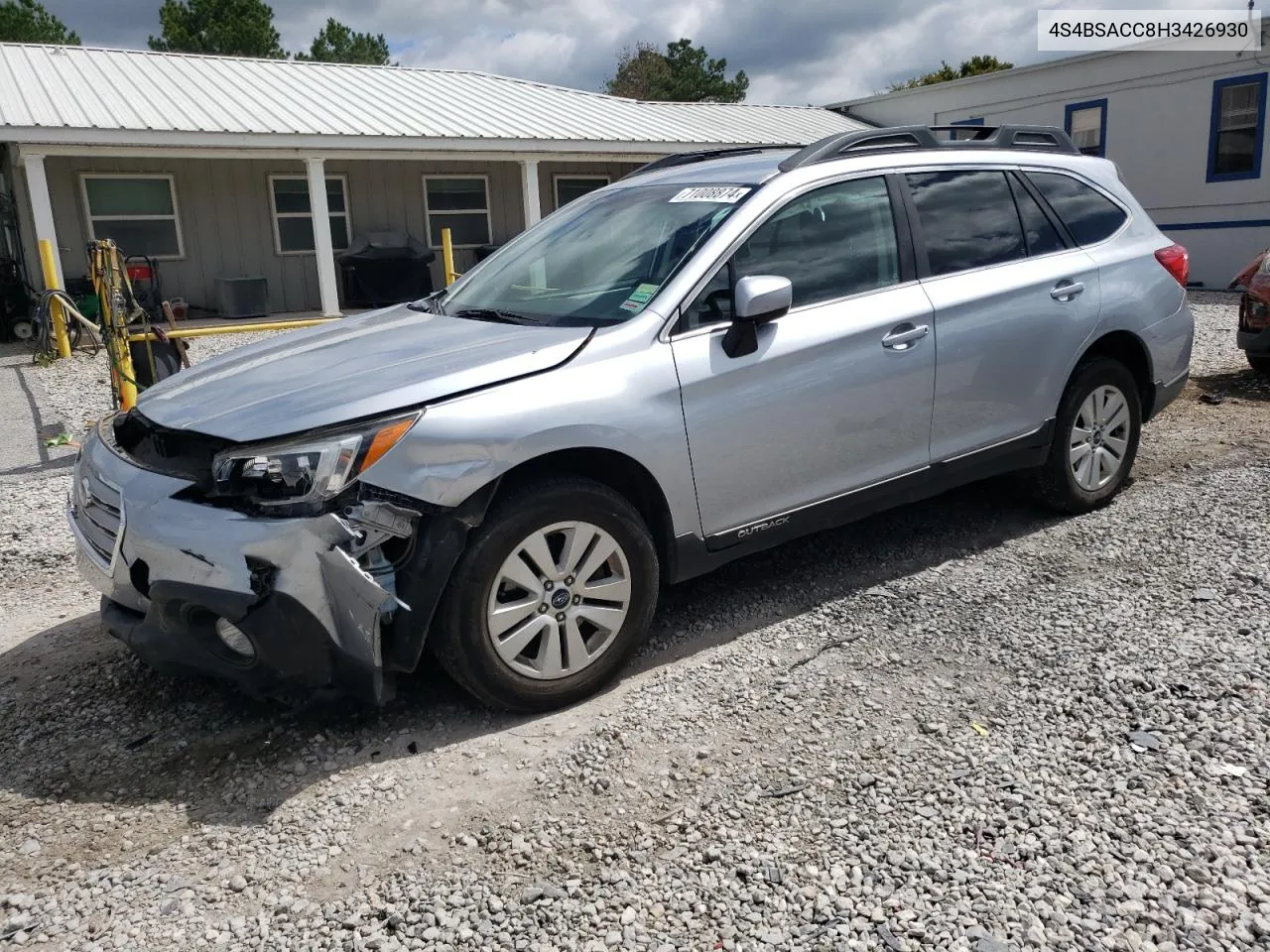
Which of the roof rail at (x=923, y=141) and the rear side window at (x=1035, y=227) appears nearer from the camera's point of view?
the roof rail at (x=923, y=141)

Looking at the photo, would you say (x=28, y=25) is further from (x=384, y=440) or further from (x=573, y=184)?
(x=384, y=440)

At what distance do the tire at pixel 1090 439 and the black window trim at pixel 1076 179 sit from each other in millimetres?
612

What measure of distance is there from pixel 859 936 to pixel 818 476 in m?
1.96

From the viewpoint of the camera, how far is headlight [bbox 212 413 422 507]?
298 centimetres

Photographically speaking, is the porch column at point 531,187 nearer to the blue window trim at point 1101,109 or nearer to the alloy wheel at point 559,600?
the blue window trim at point 1101,109

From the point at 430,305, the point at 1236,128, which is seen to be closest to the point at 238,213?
the point at 430,305

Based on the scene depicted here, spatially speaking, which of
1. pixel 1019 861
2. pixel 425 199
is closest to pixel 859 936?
pixel 1019 861

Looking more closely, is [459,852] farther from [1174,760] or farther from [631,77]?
[631,77]

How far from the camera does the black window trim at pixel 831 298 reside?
3.65 metres

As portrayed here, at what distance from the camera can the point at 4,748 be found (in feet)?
11.0

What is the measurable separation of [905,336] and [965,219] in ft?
2.76

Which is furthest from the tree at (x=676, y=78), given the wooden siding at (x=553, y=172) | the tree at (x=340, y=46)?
the wooden siding at (x=553, y=172)

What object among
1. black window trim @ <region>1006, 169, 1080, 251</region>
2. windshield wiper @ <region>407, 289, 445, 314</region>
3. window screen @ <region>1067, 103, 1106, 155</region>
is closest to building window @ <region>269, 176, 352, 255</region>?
window screen @ <region>1067, 103, 1106, 155</region>

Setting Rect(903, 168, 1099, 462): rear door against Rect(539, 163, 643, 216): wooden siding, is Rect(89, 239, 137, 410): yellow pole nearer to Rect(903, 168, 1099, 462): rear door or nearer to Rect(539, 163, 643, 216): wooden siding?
Rect(903, 168, 1099, 462): rear door
